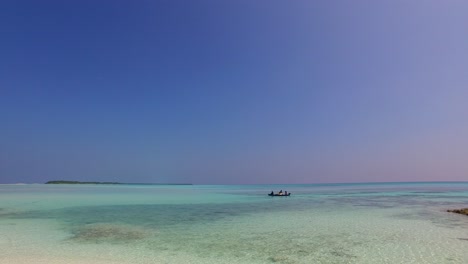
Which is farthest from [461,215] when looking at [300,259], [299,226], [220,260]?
[220,260]

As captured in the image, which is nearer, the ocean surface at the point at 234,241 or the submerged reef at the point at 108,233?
the ocean surface at the point at 234,241

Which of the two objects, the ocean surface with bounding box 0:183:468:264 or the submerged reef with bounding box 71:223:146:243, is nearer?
the ocean surface with bounding box 0:183:468:264

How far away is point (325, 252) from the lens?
46.6ft

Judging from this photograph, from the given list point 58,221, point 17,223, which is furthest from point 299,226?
point 17,223

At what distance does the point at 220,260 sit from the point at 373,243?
25.3 feet

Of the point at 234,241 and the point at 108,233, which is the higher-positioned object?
the point at 108,233

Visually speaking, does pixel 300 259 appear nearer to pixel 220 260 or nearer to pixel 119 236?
pixel 220 260

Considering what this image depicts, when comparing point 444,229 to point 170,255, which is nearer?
point 170,255

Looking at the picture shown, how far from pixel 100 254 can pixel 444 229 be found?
1898 centimetres

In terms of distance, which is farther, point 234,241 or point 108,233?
point 108,233

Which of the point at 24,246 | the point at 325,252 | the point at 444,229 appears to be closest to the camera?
the point at 325,252

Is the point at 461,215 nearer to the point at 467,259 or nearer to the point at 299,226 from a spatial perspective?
the point at 299,226

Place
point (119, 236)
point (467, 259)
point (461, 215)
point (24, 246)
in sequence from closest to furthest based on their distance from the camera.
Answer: point (467, 259), point (24, 246), point (119, 236), point (461, 215)

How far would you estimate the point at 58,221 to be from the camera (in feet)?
78.1
